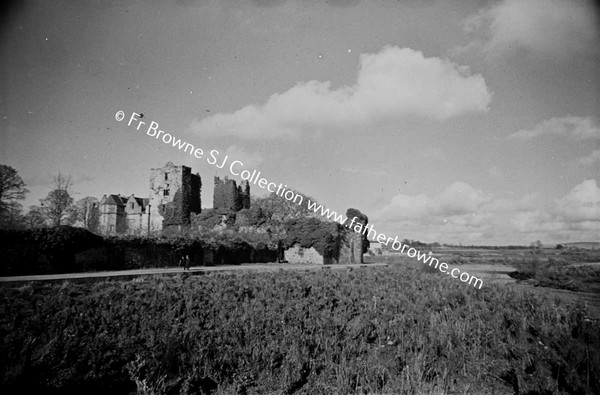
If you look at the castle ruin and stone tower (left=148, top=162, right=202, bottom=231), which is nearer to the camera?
stone tower (left=148, top=162, right=202, bottom=231)

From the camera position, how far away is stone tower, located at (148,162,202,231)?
168 ft

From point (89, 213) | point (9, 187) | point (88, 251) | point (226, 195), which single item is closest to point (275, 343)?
point (88, 251)

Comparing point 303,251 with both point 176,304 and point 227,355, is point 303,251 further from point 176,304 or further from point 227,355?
point 227,355

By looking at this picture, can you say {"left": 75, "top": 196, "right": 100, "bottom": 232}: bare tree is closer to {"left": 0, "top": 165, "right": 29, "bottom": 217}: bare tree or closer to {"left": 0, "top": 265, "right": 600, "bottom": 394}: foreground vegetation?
{"left": 0, "top": 165, "right": 29, "bottom": 217}: bare tree

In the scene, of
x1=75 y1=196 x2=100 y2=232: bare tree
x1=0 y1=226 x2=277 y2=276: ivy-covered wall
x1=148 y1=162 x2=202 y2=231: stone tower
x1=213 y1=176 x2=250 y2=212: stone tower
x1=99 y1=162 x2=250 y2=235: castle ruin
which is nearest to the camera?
x1=0 y1=226 x2=277 y2=276: ivy-covered wall

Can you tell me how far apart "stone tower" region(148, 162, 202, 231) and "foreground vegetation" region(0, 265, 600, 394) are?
134 feet

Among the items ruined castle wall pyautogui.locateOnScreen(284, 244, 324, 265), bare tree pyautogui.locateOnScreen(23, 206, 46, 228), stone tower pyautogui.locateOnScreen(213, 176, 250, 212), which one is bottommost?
ruined castle wall pyautogui.locateOnScreen(284, 244, 324, 265)

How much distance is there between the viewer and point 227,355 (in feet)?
23.3

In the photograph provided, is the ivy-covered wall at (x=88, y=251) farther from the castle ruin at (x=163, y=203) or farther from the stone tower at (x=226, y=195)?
A: the stone tower at (x=226, y=195)

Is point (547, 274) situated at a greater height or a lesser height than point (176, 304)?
lesser

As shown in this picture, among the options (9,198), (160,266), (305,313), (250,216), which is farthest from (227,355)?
(250,216)

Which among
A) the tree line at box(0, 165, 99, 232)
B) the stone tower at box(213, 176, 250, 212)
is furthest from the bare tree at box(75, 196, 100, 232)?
the stone tower at box(213, 176, 250, 212)

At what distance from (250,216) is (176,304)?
3325cm

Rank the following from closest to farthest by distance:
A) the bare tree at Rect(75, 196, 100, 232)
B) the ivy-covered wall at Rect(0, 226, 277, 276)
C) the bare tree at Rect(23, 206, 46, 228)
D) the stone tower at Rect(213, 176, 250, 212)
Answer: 1. the ivy-covered wall at Rect(0, 226, 277, 276)
2. the bare tree at Rect(23, 206, 46, 228)
3. the bare tree at Rect(75, 196, 100, 232)
4. the stone tower at Rect(213, 176, 250, 212)
